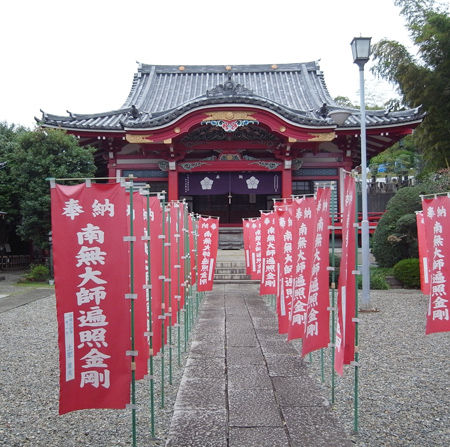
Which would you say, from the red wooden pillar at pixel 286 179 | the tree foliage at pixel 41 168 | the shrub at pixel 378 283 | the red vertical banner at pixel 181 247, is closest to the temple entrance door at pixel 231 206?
the red wooden pillar at pixel 286 179

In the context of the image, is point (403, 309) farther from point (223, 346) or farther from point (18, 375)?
point (18, 375)

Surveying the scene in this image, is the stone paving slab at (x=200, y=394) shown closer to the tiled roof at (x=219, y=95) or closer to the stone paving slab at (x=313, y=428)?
the stone paving slab at (x=313, y=428)

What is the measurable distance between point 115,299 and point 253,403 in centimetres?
179

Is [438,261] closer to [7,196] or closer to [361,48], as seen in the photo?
[361,48]

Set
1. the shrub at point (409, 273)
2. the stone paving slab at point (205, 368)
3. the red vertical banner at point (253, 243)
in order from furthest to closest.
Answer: the shrub at point (409, 273) → the red vertical banner at point (253, 243) → the stone paving slab at point (205, 368)

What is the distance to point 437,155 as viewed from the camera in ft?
55.5

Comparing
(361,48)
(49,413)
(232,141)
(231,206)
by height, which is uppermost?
(361,48)

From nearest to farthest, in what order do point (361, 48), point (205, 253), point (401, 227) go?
point (361, 48) < point (205, 253) < point (401, 227)

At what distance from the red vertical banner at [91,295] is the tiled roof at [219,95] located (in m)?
11.1

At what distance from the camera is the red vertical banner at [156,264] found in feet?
13.7

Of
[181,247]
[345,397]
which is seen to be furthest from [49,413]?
[181,247]

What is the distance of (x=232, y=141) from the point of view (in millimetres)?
Answer: 15586

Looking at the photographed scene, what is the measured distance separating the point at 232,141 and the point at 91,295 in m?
12.9

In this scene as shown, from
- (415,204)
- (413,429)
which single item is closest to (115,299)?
(413,429)
